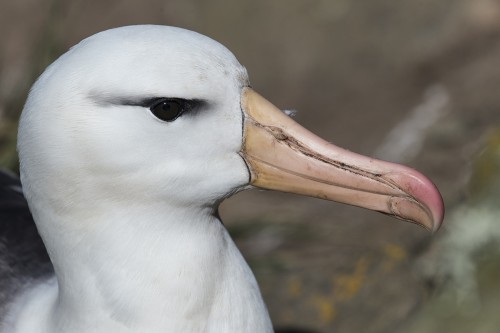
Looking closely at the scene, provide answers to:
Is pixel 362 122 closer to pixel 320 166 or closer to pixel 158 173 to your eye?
pixel 320 166

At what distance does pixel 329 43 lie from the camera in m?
6.97

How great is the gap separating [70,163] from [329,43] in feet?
14.4

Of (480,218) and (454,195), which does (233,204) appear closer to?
(454,195)

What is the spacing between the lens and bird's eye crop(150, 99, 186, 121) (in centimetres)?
280

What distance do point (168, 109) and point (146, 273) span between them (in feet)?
1.77

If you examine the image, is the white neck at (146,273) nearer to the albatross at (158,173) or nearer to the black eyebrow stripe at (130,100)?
the albatross at (158,173)

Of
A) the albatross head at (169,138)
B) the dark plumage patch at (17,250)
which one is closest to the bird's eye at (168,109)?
the albatross head at (169,138)

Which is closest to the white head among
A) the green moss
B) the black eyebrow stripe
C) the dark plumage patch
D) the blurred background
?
the black eyebrow stripe

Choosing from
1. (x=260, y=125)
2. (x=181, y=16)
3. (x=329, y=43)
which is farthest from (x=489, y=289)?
(x=181, y=16)

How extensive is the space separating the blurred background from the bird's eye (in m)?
2.12

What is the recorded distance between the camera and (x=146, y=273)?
9.78 feet

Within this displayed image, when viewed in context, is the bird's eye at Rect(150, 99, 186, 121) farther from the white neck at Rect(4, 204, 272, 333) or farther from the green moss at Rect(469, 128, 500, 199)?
the green moss at Rect(469, 128, 500, 199)

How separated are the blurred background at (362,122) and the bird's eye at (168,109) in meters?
2.12

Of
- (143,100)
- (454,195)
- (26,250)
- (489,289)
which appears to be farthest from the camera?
(454,195)
